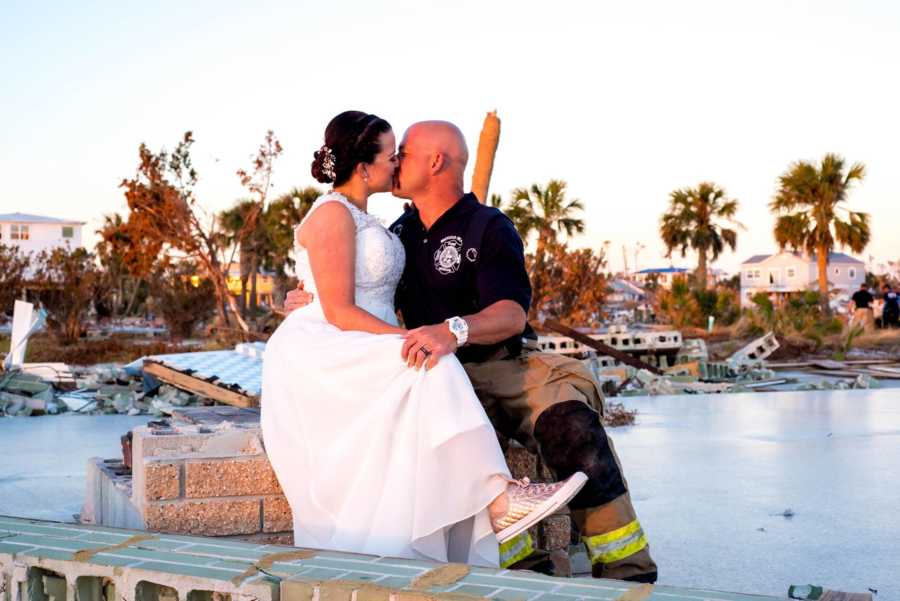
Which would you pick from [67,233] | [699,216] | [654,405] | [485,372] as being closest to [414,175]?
[485,372]

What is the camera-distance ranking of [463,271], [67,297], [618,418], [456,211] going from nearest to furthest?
1. [463,271]
2. [456,211]
3. [618,418]
4. [67,297]

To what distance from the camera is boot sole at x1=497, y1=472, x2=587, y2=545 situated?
2979mm

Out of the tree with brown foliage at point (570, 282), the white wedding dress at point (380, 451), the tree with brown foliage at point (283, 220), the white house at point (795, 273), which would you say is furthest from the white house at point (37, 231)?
the white wedding dress at point (380, 451)

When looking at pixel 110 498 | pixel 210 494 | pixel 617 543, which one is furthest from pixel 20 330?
pixel 617 543

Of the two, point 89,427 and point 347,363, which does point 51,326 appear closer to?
point 89,427

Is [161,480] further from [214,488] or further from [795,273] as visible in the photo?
[795,273]

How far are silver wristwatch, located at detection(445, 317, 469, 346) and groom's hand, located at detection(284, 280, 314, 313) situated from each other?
53 cm

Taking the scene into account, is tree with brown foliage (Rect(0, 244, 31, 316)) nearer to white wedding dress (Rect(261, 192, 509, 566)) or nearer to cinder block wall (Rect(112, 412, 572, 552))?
cinder block wall (Rect(112, 412, 572, 552))

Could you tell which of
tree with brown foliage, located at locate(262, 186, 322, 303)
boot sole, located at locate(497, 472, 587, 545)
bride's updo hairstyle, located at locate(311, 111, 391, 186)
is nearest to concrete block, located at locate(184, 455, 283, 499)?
boot sole, located at locate(497, 472, 587, 545)

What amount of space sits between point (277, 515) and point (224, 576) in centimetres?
141

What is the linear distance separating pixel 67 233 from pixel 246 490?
73.9 m

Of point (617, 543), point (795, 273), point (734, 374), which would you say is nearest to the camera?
point (617, 543)

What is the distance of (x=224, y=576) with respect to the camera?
212 cm

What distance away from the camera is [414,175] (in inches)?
144
